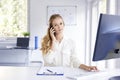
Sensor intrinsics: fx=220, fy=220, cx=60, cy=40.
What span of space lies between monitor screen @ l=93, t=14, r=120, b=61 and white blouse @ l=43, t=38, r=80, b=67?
936 millimetres

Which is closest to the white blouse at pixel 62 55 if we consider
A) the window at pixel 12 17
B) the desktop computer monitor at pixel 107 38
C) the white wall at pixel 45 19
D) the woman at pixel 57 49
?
the woman at pixel 57 49

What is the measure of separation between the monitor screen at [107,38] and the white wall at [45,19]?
11.2 feet

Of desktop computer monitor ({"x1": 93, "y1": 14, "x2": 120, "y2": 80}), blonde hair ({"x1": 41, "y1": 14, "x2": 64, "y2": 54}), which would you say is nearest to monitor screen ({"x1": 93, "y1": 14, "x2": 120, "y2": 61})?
desktop computer monitor ({"x1": 93, "y1": 14, "x2": 120, "y2": 80})

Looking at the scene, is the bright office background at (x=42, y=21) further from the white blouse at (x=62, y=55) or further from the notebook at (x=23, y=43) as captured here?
the white blouse at (x=62, y=55)

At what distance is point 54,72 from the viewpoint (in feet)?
5.44

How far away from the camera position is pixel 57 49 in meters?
2.44

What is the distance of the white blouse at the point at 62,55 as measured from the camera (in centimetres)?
237

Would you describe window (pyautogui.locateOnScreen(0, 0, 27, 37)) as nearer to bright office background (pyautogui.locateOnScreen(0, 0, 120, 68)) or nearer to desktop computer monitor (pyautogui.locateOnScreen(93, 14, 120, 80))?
bright office background (pyautogui.locateOnScreen(0, 0, 120, 68))

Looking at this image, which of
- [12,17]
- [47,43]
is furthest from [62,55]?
[12,17]

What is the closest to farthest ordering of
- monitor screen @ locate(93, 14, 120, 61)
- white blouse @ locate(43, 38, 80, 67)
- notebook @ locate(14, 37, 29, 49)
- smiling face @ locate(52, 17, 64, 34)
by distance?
monitor screen @ locate(93, 14, 120, 61)
white blouse @ locate(43, 38, 80, 67)
smiling face @ locate(52, 17, 64, 34)
notebook @ locate(14, 37, 29, 49)

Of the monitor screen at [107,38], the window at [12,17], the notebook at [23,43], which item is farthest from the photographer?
the window at [12,17]

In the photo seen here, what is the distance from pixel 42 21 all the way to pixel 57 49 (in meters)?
2.43

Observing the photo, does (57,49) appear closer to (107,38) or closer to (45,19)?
(107,38)

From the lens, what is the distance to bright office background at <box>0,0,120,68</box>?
15.5 ft
